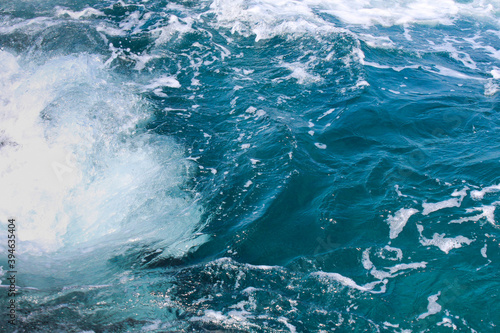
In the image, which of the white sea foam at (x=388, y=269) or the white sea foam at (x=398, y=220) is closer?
the white sea foam at (x=388, y=269)

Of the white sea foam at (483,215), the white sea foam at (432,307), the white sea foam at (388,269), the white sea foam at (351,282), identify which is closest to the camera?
the white sea foam at (432,307)

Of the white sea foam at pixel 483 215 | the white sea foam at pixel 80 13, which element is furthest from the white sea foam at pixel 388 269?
the white sea foam at pixel 80 13

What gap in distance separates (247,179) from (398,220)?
10.8 feet

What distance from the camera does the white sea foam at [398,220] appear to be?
22.1ft

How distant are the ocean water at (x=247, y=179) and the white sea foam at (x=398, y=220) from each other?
0.04 metres

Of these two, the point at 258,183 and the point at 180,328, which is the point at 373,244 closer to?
the point at 258,183

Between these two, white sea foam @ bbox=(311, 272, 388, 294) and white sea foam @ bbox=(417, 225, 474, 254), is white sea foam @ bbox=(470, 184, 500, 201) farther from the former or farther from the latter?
white sea foam @ bbox=(311, 272, 388, 294)

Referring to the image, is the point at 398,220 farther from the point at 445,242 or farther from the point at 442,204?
the point at 442,204

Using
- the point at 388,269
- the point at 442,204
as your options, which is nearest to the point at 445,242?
the point at 442,204

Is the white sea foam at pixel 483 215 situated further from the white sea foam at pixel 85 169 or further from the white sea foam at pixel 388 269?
the white sea foam at pixel 85 169

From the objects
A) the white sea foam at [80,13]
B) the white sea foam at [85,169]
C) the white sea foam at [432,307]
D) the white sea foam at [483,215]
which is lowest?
the white sea foam at [432,307]

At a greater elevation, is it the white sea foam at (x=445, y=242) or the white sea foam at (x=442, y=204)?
the white sea foam at (x=442, y=204)

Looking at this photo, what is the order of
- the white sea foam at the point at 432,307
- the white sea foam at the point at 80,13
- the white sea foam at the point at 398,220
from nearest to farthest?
the white sea foam at the point at 432,307
the white sea foam at the point at 398,220
the white sea foam at the point at 80,13

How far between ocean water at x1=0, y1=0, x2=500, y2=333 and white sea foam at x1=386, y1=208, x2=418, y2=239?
0.13 feet
